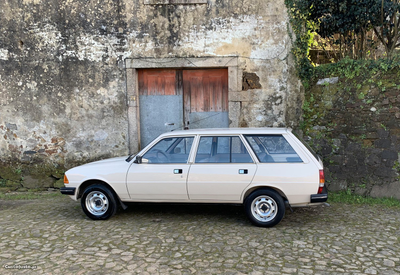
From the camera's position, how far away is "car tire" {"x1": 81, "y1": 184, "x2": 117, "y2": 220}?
5.09 m

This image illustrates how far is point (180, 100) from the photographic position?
7.61m

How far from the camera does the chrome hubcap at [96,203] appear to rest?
5.14 metres

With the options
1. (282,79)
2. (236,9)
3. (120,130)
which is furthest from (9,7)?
(282,79)

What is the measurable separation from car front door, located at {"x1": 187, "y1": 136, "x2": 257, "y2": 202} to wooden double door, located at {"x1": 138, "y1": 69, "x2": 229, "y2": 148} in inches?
106

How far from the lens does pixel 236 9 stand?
23.2 ft

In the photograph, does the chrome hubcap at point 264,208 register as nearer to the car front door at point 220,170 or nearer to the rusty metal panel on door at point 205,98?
the car front door at point 220,170

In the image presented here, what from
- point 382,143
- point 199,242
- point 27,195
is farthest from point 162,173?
point 382,143

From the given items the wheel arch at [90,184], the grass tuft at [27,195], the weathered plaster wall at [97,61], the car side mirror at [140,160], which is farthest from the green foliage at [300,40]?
the grass tuft at [27,195]

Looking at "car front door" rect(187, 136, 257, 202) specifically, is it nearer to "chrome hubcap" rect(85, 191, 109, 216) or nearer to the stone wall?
"chrome hubcap" rect(85, 191, 109, 216)

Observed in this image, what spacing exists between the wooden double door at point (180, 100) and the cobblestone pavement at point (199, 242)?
2.44 meters

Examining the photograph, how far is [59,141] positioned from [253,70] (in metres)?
4.72

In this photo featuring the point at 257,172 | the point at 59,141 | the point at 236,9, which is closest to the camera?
the point at 257,172

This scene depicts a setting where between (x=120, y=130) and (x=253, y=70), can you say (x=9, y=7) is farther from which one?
(x=253, y=70)

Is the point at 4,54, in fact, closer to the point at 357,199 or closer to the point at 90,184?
the point at 90,184
